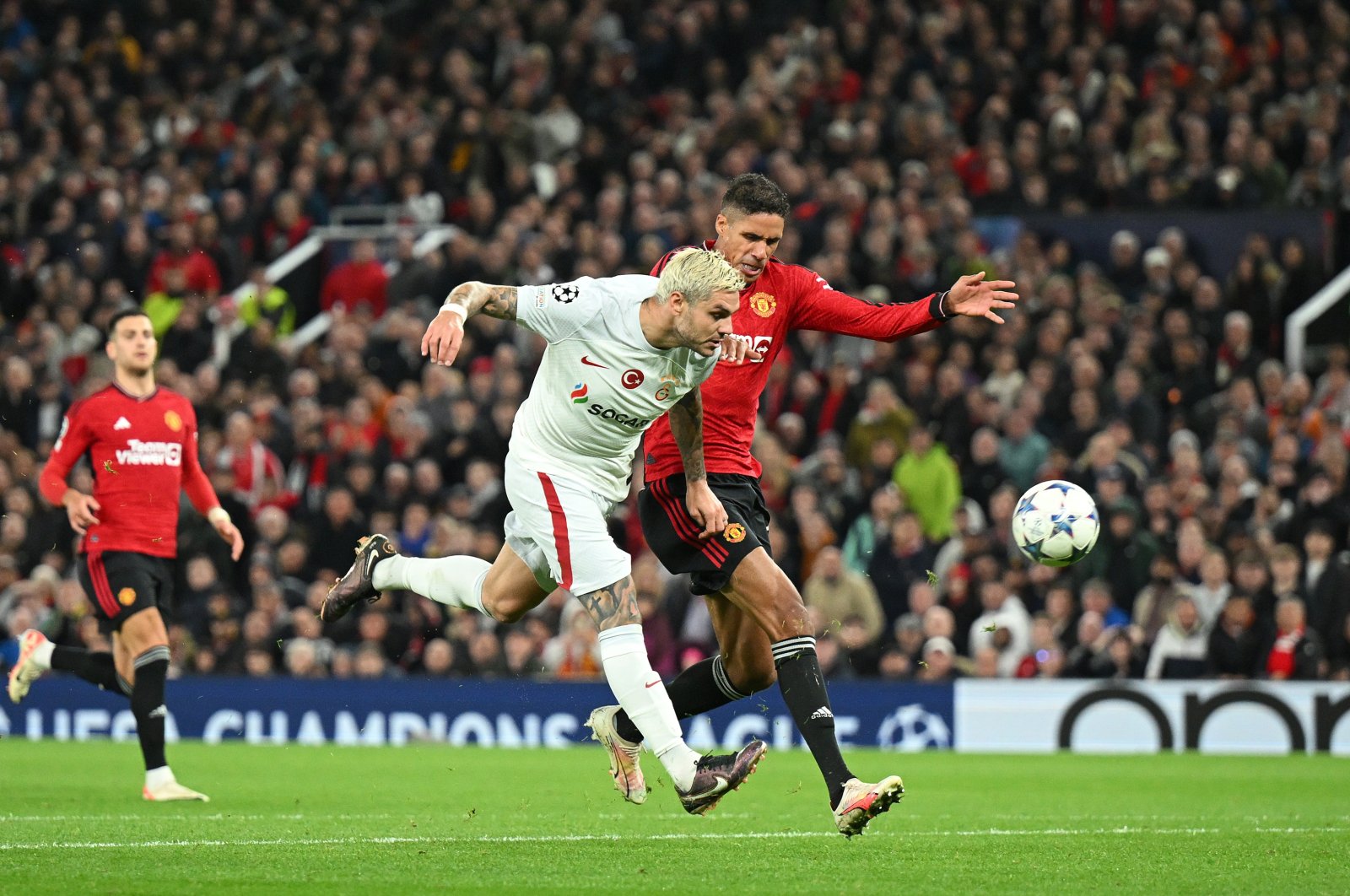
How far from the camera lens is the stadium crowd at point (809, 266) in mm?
15375

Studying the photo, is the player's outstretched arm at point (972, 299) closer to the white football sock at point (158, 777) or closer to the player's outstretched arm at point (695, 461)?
the player's outstretched arm at point (695, 461)

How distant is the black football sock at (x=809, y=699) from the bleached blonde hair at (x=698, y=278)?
1.46 meters

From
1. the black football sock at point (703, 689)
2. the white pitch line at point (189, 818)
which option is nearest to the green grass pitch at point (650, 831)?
the white pitch line at point (189, 818)

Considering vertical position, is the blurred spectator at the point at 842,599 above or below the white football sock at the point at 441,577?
below

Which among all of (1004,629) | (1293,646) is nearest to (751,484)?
(1004,629)

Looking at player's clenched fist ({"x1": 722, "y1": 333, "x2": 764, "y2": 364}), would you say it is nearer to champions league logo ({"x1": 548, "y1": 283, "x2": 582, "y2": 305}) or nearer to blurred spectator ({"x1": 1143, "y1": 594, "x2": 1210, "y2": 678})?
champions league logo ({"x1": 548, "y1": 283, "x2": 582, "y2": 305})

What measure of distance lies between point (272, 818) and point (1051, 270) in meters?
10.8

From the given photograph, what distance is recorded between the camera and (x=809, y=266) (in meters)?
17.5

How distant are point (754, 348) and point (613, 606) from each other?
132cm

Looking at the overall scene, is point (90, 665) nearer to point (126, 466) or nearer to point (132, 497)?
point (132, 497)

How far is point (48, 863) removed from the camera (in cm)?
695

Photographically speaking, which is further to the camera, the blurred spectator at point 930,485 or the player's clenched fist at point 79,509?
the blurred spectator at point 930,485

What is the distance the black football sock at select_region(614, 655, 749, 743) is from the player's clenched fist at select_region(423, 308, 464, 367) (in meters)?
2.33

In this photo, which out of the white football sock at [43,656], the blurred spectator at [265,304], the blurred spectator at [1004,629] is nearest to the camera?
the white football sock at [43,656]
